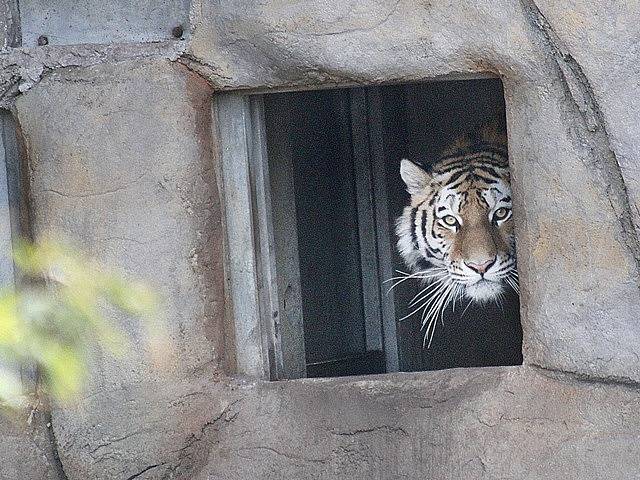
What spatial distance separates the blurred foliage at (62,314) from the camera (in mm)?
3068

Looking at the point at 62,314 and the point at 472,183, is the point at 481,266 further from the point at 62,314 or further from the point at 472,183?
the point at 62,314

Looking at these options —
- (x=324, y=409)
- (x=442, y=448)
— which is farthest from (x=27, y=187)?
(x=442, y=448)

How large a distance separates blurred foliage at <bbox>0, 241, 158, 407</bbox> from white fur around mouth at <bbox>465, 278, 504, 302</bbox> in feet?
3.60

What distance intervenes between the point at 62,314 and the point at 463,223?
1.32m

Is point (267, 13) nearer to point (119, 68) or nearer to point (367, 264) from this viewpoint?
point (119, 68)

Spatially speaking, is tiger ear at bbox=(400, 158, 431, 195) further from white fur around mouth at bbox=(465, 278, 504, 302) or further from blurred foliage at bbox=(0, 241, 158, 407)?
blurred foliage at bbox=(0, 241, 158, 407)

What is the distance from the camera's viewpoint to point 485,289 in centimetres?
371

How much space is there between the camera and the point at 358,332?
4535 mm

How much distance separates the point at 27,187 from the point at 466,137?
5.33 ft

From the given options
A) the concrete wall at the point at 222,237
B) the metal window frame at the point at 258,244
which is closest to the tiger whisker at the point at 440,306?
the metal window frame at the point at 258,244

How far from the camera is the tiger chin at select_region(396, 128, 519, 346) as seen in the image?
368 centimetres

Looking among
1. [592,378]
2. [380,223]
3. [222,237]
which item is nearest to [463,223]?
[380,223]

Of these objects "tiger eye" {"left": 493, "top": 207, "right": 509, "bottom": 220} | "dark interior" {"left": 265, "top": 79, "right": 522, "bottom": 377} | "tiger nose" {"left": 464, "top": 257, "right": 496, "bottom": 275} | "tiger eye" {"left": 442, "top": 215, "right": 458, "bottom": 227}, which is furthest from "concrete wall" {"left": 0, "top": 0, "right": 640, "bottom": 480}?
"dark interior" {"left": 265, "top": 79, "right": 522, "bottom": 377}

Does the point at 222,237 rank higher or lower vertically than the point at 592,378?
higher
